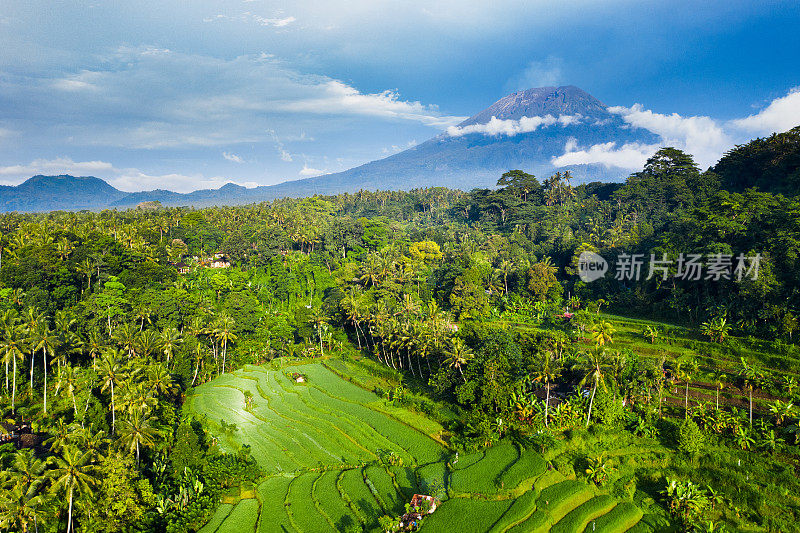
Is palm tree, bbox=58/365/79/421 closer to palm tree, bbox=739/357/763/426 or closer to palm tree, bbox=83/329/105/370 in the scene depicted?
palm tree, bbox=83/329/105/370

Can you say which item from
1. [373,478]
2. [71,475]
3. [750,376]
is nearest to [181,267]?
[71,475]

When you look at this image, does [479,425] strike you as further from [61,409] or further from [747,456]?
[61,409]

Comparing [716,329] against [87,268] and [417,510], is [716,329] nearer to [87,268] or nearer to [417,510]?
[417,510]

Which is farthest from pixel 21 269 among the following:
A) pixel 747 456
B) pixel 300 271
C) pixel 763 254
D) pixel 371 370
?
pixel 763 254

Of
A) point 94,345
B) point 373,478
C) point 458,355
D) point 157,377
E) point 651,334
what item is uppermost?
point 94,345

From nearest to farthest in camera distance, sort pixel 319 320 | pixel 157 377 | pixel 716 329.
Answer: pixel 157 377 → pixel 716 329 → pixel 319 320

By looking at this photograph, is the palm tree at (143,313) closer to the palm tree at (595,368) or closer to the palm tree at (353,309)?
the palm tree at (353,309)

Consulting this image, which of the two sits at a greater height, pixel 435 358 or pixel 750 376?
pixel 750 376
